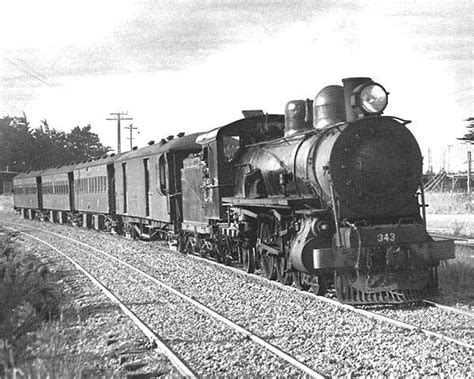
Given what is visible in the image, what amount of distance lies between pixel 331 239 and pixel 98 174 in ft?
63.7

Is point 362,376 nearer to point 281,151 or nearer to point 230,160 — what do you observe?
point 281,151

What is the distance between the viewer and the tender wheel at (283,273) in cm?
1039

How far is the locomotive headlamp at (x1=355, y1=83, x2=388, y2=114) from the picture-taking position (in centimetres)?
913

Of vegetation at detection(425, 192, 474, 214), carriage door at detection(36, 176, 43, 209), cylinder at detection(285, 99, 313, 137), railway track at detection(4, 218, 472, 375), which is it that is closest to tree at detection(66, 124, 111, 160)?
carriage door at detection(36, 176, 43, 209)

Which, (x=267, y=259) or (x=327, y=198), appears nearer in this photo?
(x=327, y=198)

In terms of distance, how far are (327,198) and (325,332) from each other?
2518 millimetres

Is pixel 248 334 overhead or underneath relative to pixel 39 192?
underneath

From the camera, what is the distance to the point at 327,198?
30.1 ft

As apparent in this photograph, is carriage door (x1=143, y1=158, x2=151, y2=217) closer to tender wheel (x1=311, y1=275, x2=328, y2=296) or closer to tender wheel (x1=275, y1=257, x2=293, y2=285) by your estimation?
tender wheel (x1=275, y1=257, x2=293, y2=285)

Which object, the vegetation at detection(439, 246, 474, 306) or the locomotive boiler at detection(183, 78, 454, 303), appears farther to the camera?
the vegetation at detection(439, 246, 474, 306)

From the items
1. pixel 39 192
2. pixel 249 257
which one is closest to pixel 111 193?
pixel 249 257

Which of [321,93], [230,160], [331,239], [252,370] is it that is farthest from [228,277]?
[252,370]

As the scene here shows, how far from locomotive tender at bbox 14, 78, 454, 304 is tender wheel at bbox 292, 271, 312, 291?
26mm

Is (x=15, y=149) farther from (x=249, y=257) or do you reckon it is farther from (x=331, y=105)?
(x=331, y=105)
